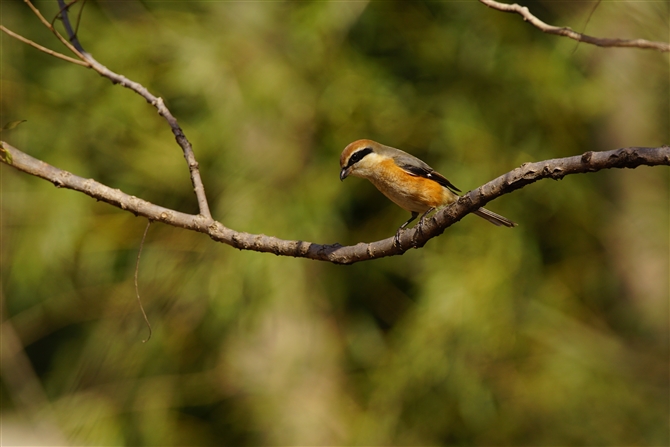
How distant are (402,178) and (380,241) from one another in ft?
3.37

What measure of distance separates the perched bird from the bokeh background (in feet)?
5.19

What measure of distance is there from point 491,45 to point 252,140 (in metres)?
1.85

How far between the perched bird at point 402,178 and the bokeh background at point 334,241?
5.19ft

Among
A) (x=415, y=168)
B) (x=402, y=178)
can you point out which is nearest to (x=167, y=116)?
(x=402, y=178)

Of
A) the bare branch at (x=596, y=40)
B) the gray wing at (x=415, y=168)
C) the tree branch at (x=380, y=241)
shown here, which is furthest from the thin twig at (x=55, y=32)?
the gray wing at (x=415, y=168)

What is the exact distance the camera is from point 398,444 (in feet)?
15.0

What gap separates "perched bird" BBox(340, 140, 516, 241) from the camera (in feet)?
8.73

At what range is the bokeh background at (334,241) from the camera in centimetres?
452

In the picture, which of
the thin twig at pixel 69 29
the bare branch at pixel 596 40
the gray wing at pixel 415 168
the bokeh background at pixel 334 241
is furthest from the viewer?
the bokeh background at pixel 334 241

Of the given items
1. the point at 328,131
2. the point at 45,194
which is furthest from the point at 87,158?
the point at 328,131

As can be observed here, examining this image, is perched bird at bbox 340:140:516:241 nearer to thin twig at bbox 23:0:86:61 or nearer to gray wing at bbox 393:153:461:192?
gray wing at bbox 393:153:461:192

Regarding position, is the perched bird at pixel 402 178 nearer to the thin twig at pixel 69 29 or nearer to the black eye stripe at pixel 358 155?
the black eye stripe at pixel 358 155

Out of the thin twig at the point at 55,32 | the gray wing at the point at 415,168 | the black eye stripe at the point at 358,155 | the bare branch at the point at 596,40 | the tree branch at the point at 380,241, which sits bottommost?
the tree branch at the point at 380,241

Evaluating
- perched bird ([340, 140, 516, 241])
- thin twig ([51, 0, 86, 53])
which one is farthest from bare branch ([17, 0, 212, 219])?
perched bird ([340, 140, 516, 241])
